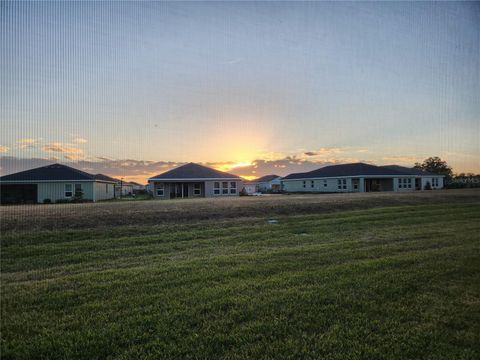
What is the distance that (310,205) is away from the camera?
1747 cm

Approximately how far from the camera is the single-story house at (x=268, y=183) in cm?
6329

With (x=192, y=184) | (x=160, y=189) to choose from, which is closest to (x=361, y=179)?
(x=192, y=184)

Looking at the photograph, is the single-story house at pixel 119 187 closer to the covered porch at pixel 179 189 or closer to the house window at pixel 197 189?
the covered porch at pixel 179 189

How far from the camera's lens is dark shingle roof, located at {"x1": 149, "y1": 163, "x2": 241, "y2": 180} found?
34000mm

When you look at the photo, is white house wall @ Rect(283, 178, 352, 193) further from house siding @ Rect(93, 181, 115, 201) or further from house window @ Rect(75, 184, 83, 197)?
house window @ Rect(75, 184, 83, 197)

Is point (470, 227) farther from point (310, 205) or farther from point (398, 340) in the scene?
point (398, 340)

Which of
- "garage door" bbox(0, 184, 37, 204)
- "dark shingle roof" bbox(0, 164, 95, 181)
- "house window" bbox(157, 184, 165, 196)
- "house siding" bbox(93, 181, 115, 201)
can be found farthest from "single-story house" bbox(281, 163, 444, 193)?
"garage door" bbox(0, 184, 37, 204)

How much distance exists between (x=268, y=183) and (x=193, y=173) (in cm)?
3711

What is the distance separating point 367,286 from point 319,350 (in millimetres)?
2009

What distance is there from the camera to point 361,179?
133 ft

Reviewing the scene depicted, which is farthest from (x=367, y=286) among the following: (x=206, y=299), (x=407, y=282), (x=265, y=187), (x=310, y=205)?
(x=265, y=187)

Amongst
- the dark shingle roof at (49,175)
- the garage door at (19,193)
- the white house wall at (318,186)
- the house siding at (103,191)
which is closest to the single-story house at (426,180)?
the white house wall at (318,186)

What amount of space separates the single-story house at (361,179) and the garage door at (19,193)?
35.3 metres

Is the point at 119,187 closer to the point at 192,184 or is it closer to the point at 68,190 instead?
the point at 192,184
